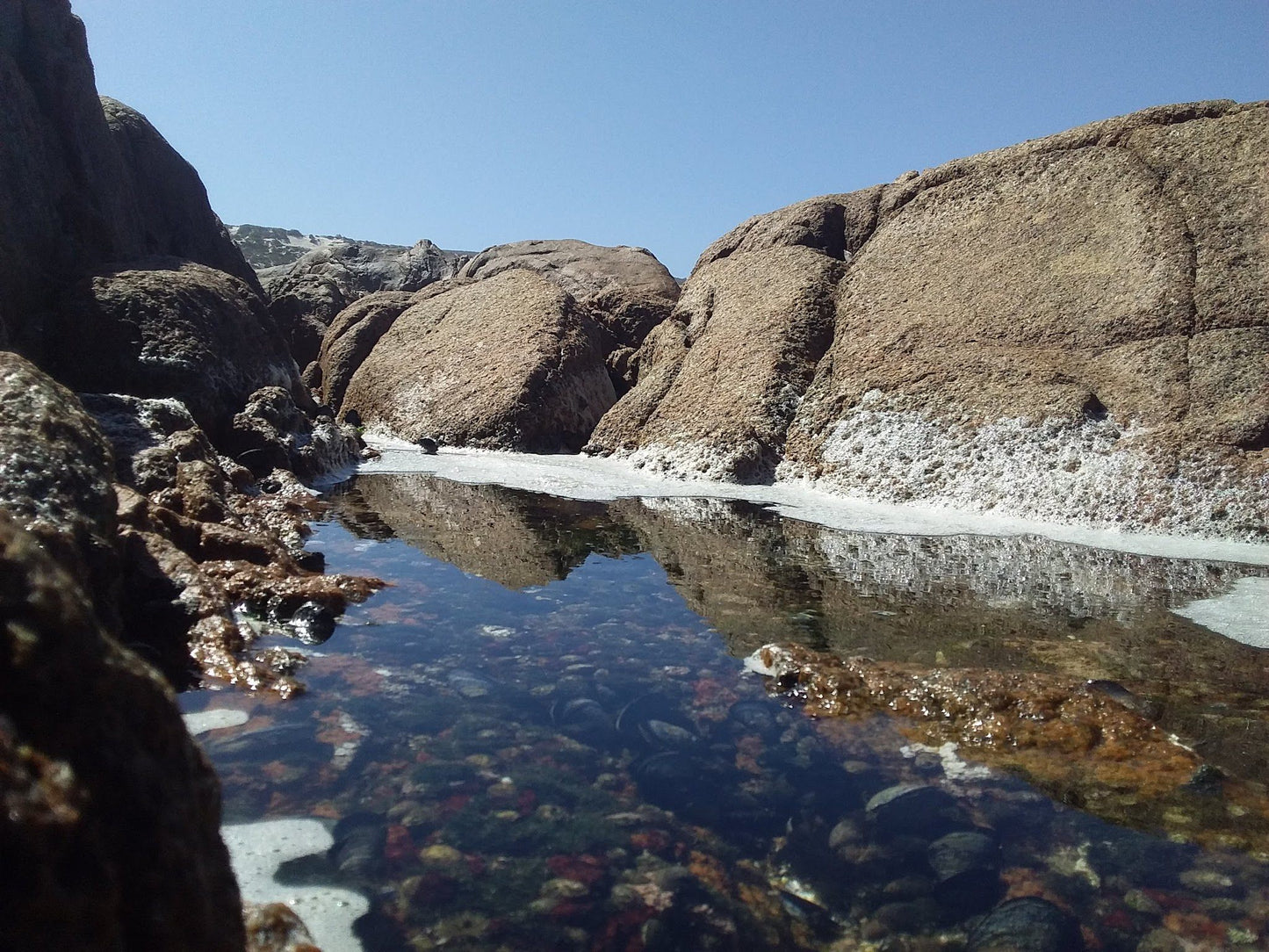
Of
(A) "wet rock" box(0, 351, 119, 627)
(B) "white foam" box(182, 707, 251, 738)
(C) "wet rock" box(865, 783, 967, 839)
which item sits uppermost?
(A) "wet rock" box(0, 351, 119, 627)

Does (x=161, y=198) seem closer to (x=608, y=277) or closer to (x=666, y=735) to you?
(x=608, y=277)

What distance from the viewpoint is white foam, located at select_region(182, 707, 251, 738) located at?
4238mm

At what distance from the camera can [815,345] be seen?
1602 cm

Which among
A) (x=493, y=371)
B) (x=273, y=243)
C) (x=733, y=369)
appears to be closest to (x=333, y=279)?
(x=493, y=371)

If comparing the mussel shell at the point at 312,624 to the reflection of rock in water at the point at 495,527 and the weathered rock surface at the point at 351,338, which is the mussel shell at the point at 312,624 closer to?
the reflection of rock in water at the point at 495,527

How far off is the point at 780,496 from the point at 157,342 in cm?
958

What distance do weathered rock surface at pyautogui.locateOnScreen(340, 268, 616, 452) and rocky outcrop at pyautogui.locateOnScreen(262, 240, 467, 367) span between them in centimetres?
491

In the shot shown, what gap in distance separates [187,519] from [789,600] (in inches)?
201

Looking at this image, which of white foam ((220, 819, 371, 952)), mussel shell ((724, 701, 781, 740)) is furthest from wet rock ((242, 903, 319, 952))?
mussel shell ((724, 701, 781, 740))

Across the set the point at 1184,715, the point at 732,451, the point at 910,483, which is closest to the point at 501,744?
the point at 1184,715

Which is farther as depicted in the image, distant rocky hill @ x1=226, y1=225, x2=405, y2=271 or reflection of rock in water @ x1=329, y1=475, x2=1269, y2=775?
distant rocky hill @ x1=226, y1=225, x2=405, y2=271

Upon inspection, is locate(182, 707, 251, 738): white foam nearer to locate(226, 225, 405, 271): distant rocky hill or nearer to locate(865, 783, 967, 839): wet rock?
locate(865, 783, 967, 839): wet rock

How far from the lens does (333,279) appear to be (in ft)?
94.1

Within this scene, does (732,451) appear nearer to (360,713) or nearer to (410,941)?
(360,713)
